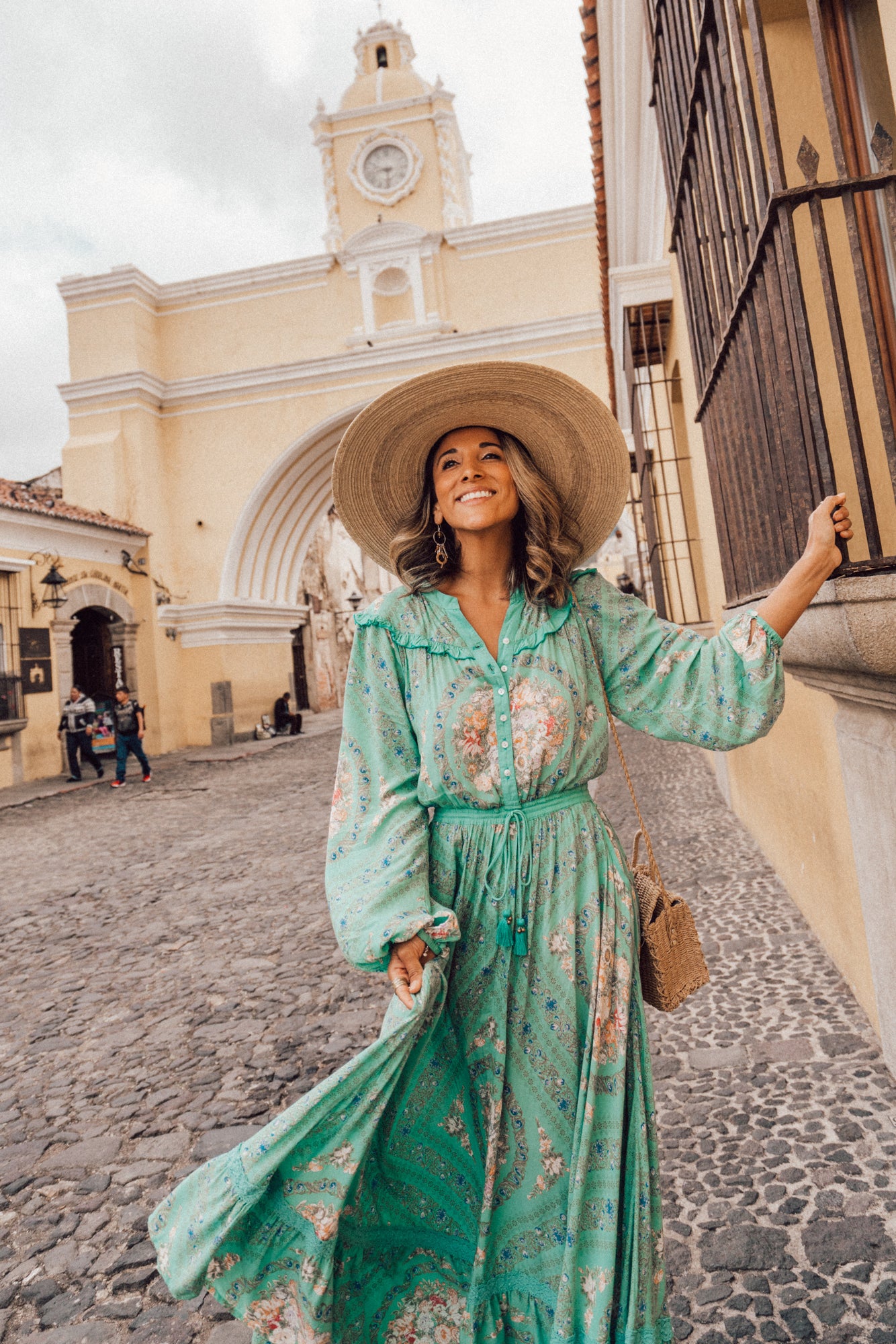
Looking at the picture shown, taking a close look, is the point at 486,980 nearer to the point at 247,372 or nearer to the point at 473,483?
the point at 473,483

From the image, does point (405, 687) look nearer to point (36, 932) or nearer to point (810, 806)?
point (810, 806)

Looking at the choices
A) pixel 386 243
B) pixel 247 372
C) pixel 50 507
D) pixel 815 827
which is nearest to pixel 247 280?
pixel 247 372

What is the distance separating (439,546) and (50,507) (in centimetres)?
1371

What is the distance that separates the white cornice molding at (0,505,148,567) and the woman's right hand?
42.5 feet

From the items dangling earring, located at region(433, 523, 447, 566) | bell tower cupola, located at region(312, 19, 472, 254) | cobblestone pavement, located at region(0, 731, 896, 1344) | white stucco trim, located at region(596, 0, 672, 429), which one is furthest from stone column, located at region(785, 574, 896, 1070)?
bell tower cupola, located at region(312, 19, 472, 254)

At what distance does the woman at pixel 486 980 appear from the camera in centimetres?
136

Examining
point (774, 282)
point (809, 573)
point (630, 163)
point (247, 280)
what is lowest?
point (809, 573)

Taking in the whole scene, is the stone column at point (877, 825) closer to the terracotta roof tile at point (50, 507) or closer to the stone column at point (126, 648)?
the terracotta roof tile at point (50, 507)

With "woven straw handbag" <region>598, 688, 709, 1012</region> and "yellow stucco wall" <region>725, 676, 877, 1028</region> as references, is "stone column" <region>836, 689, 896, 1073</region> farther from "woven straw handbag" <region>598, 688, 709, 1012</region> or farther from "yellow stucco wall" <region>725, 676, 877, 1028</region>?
"woven straw handbag" <region>598, 688, 709, 1012</region>

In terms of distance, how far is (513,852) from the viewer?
154cm

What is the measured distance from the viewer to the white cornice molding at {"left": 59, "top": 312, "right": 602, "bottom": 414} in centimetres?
1625

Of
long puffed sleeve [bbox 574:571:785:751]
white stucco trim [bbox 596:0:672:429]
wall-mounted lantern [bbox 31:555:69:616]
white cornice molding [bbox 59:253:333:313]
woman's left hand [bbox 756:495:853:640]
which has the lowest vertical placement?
long puffed sleeve [bbox 574:571:785:751]

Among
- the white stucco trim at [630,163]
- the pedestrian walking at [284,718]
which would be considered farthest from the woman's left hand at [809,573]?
the pedestrian walking at [284,718]

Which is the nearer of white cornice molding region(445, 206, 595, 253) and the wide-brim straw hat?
the wide-brim straw hat
